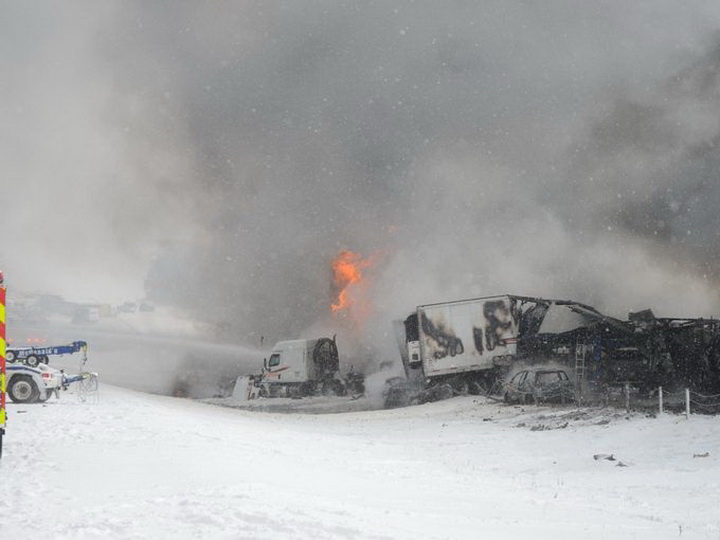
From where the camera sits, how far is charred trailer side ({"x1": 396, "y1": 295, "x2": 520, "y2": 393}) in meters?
30.4

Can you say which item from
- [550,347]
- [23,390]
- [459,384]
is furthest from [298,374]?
[23,390]

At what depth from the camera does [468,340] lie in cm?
3067

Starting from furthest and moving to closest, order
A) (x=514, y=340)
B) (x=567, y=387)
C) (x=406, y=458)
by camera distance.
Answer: (x=514, y=340)
(x=567, y=387)
(x=406, y=458)

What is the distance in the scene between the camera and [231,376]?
200 ft

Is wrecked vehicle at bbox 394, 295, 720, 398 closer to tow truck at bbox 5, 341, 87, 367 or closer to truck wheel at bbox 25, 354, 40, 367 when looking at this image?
tow truck at bbox 5, 341, 87, 367

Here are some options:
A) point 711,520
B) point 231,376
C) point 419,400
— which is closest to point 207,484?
point 711,520

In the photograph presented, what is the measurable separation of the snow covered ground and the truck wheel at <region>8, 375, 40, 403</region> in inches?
122

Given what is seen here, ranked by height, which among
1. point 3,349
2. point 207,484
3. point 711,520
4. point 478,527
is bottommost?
point 711,520

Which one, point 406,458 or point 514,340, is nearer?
point 406,458

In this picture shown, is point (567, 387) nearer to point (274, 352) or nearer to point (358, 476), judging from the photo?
point (358, 476)

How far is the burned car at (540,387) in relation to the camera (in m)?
23.3

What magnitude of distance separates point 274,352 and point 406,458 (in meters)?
25.5

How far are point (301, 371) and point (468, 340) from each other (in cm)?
1056

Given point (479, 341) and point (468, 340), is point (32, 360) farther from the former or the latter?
point (479, 341)
